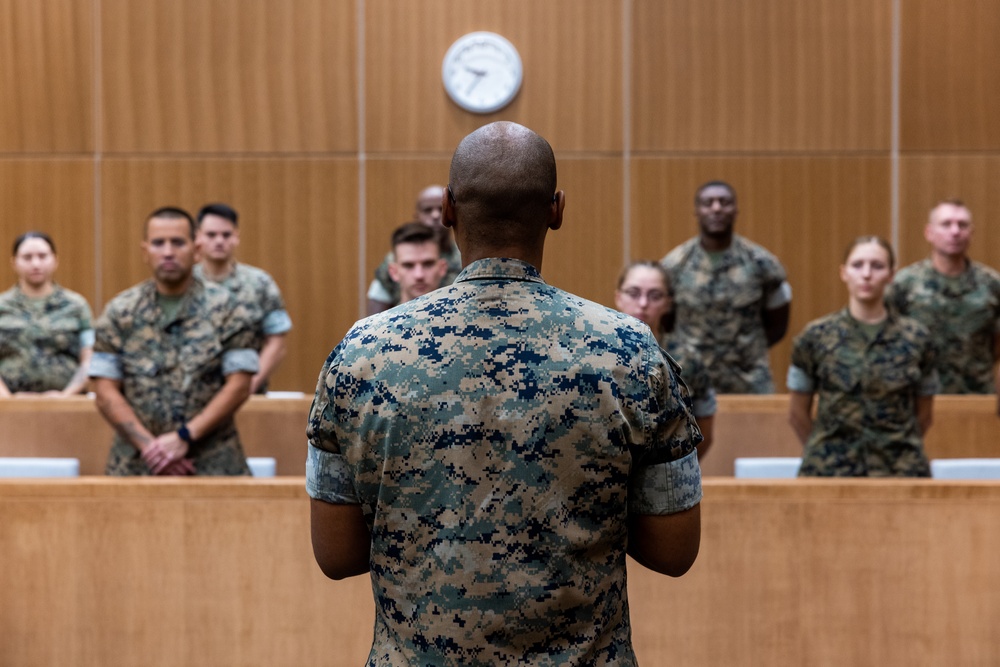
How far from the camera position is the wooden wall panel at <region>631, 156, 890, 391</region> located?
7141 mm

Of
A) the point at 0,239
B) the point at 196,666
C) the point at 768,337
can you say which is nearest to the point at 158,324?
the point at 196,666

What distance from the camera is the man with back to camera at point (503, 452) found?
1.42 metres

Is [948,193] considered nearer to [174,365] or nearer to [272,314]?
[272,314]

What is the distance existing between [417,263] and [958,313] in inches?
103

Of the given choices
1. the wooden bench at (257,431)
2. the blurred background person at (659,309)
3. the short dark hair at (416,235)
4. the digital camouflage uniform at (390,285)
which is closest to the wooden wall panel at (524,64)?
the digital camouflage uniform at (390,285)

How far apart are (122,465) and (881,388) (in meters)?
2.23

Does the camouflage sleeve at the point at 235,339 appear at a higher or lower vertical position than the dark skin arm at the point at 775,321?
higher

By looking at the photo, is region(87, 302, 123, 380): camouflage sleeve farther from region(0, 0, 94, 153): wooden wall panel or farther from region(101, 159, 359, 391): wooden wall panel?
region(0, 0, 94, 153): wooden wall panel

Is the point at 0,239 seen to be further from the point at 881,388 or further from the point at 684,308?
the point at 881,388

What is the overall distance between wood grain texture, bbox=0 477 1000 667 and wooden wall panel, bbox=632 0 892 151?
452 centimetres

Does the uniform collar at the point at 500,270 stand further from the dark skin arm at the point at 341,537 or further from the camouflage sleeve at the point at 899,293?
the camouflage sleeve at the point at 899,293

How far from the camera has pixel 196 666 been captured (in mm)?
2887

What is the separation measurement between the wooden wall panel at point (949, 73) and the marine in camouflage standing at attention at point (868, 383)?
3537 mm

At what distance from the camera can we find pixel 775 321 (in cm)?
560
